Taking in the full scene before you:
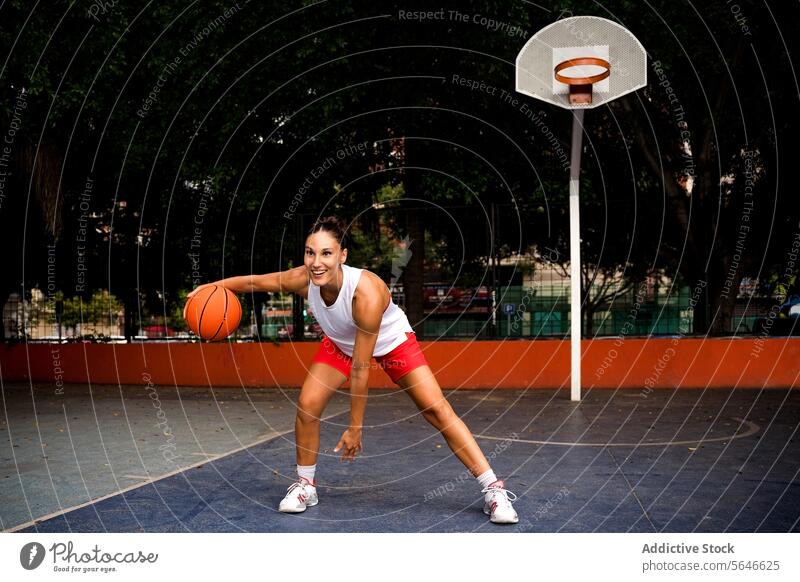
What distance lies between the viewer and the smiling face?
4.55 metres

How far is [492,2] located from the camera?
434 inches

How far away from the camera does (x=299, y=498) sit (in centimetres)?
491

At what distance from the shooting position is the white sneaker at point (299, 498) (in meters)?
4.88

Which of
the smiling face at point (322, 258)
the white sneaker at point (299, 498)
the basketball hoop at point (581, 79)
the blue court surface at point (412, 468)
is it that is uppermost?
the basketball hoop at point (581, 79)

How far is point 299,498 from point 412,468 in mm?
1544

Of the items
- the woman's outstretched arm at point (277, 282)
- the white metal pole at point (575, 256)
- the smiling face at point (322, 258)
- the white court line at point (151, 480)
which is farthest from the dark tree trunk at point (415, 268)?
the smiling face at point (322, 258)

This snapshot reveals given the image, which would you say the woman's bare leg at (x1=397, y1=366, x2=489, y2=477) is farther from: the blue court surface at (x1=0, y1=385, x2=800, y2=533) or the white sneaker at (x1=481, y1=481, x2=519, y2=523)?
the blue court surface at (x1=0, y1=385, x2=800, y2=533)

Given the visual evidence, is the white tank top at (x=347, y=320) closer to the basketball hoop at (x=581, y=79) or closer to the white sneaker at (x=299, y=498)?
the white sneaker at (x=299, y=498)

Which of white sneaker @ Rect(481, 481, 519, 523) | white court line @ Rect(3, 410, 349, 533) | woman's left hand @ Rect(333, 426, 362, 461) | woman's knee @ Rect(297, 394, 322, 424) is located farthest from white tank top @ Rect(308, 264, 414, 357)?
white court line @ Rect(3, 410, 349, 533)

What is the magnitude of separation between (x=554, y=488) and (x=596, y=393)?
19.8ft

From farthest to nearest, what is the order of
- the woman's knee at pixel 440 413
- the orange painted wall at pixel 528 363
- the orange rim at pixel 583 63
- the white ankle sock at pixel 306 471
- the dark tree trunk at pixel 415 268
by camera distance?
the dark tree trunk at pixel 415 268
the orange painted wall at pixel 528 363
the orange rim at pixel 583 63
the white ankle sock at pixel 306 471
the woman's knee at pixel 440 413

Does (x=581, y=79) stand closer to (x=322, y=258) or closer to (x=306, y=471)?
(x=322, y=258)

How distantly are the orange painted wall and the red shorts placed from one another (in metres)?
7.16
